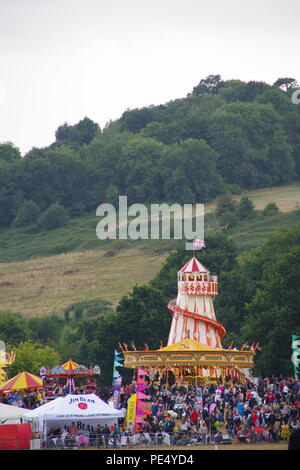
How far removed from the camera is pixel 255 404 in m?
53.8

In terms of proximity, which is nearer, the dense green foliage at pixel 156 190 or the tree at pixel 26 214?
the dense green foliage at pixel 156 190

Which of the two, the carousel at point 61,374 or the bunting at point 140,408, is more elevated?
the carousel at point 61,374

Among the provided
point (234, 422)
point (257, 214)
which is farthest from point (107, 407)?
point (257, 214)

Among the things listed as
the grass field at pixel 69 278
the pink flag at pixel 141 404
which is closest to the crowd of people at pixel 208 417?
the pink flag at pixel 141 404

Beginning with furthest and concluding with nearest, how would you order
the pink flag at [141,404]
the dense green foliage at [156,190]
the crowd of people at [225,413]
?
the dense green foliage at [156,190] < the pink flag at [141,404] < the crowd of people at [225,413]

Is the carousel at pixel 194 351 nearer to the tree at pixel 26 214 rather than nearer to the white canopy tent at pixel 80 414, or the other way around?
the white canopy tent at pixel 80 414

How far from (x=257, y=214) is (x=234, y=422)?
113 metres

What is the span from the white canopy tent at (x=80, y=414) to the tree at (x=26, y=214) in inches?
5289

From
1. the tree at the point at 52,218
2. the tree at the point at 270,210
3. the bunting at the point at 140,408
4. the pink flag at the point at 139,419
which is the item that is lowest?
Result: the pink flag at the point at 139,419

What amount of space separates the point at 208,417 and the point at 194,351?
11525 millimetres

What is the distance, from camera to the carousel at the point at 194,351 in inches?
2510

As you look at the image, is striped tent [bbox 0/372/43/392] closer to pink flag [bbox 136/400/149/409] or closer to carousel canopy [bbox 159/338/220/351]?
carousel canopy [bbox 159/338/220/351]

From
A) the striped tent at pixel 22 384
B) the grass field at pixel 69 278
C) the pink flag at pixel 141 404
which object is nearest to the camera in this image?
the pink flag at pixel 141 404
